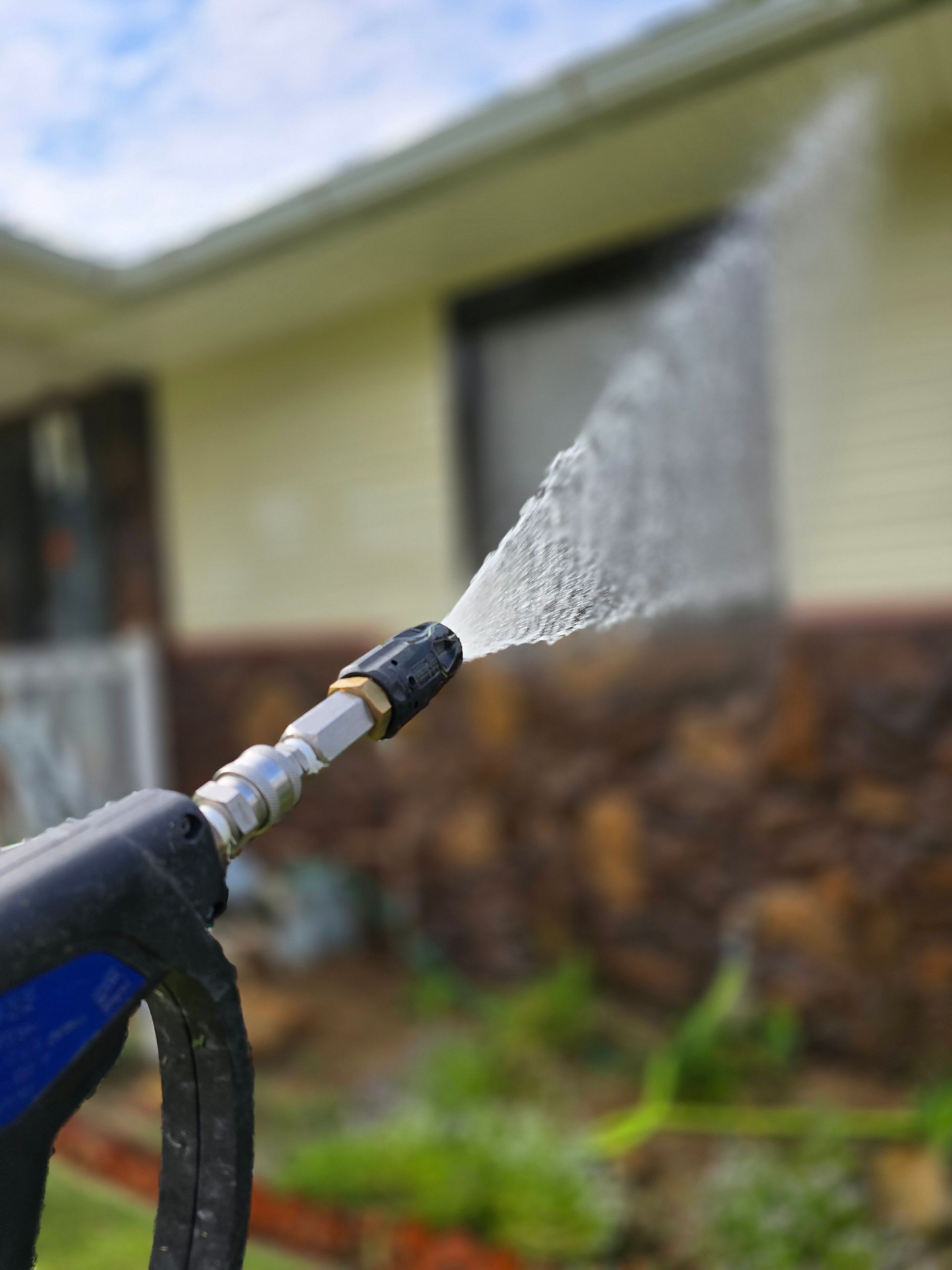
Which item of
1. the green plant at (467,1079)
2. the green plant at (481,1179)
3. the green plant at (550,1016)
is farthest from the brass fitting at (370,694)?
the green plant at (550,1016)

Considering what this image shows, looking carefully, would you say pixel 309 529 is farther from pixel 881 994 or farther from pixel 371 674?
pixel 371 674

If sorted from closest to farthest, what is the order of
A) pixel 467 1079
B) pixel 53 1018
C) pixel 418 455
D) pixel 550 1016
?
pixel 53 1018 < pixel 467 1079 < pixel 550 1016 < pixel 418 455

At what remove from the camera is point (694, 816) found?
428 cm

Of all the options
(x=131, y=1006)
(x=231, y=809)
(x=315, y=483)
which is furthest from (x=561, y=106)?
(x=131, y=1006)

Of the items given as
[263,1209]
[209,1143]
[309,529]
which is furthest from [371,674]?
[309,529]

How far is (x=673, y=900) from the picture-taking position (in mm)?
4359

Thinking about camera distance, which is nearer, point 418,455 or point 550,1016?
point 550,1016

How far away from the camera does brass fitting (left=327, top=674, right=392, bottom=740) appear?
86 centimetres

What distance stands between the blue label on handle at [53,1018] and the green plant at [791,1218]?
2.77m

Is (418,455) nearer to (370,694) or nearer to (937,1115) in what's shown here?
(937,1115)

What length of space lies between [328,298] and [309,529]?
4.33ft

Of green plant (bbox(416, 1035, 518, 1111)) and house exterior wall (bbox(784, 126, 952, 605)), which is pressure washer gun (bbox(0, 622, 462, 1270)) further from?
house exterior wall (bbox(784, 126, 952, 605))

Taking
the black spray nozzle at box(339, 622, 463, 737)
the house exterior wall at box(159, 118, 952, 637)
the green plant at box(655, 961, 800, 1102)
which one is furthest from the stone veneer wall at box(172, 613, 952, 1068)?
the black spray nozzle at box(339, 622, 463, 737)

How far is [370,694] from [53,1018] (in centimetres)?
35
